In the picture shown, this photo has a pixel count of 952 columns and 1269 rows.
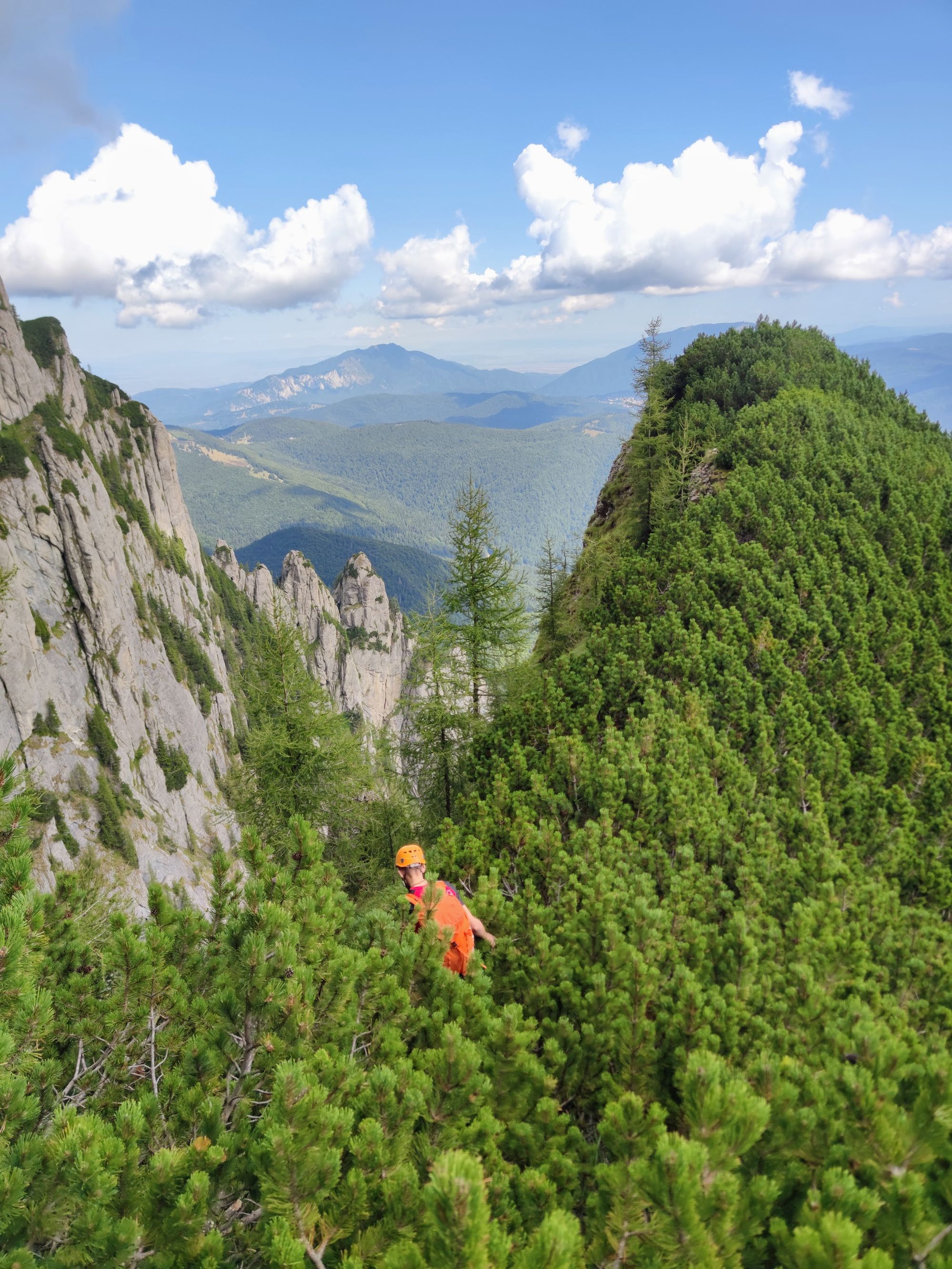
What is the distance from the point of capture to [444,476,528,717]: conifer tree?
66.7ft

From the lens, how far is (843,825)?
34.3 feet

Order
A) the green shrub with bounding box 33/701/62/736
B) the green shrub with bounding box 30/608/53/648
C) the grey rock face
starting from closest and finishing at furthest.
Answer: the grey rock face < the green shrub with bounding box 33/701/62/736 < the green shrub with bounding box 30/608/53/648

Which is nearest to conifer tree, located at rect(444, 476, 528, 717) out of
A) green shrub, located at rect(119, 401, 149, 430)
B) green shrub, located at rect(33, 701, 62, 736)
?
green shrub, located at rect(33, 701, 62, 736)

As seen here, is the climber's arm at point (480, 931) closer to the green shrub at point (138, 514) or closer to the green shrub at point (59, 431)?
the green shrub at point (59, 431)

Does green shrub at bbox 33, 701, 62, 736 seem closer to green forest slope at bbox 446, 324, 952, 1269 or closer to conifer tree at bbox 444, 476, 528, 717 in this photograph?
conifer tree at bbox 444, 476, 528, 717

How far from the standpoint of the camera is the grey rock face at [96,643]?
63.7 meters

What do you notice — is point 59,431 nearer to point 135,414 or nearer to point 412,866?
point 135,414

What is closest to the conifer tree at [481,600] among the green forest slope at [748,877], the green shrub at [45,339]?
the green forest slope at [748,877]

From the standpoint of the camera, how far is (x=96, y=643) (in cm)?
7594

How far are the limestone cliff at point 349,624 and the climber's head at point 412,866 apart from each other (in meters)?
114

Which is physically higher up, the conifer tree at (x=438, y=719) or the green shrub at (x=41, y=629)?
the conifer tree at (x=438, y=719)

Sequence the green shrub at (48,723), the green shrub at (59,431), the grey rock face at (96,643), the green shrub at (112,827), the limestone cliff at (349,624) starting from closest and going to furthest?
1. the grey rock face at (96,643)
2. the green shrub at (48,723)
3. the green shrub at (112,827)
4. the green shrub at (59,431)
5. the limestone cliff at (349,624)

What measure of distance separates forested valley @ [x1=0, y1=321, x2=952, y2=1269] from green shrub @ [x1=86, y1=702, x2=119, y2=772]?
224 feet

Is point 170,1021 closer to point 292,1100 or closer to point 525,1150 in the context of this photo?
point 292,1100
